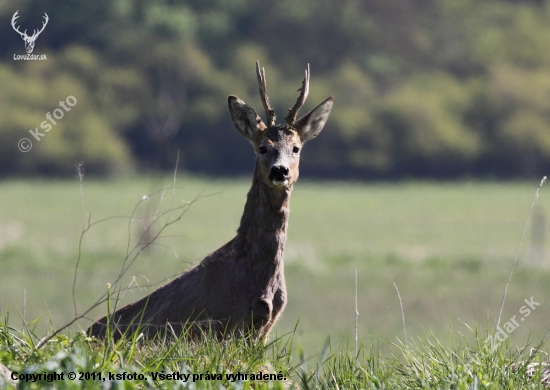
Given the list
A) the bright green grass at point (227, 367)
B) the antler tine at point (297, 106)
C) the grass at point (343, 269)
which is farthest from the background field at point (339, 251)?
the antler tine at point (297, 106)

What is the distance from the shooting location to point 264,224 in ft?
23.1

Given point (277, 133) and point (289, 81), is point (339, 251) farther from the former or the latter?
point (289, 81)

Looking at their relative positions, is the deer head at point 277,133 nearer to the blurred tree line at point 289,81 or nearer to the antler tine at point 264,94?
the antler tine at point 264,94

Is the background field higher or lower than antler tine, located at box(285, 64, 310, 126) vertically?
lower

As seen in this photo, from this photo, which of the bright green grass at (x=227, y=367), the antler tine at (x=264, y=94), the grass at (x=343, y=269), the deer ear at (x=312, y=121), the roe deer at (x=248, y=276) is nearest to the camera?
the bright green grass at (x=227, y=367)

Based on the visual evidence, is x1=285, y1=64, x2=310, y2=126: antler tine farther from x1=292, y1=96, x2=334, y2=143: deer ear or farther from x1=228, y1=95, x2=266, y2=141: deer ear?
x1=228, y1=95, x2=266, y2=141: deer ear

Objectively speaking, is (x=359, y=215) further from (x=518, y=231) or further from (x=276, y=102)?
(x=276, y=102)

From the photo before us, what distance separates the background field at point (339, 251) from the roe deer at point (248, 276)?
48cm

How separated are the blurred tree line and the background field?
11.9 feet

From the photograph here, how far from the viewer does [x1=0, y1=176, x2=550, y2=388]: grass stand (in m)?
5.89

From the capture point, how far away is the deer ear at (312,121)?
756 cm

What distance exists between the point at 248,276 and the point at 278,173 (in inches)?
30.8

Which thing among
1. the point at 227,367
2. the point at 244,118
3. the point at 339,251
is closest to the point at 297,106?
the point at 244,118

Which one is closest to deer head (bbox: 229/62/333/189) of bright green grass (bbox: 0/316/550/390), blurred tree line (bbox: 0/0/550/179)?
bright green grass (bbox: 0/316/550/390)
